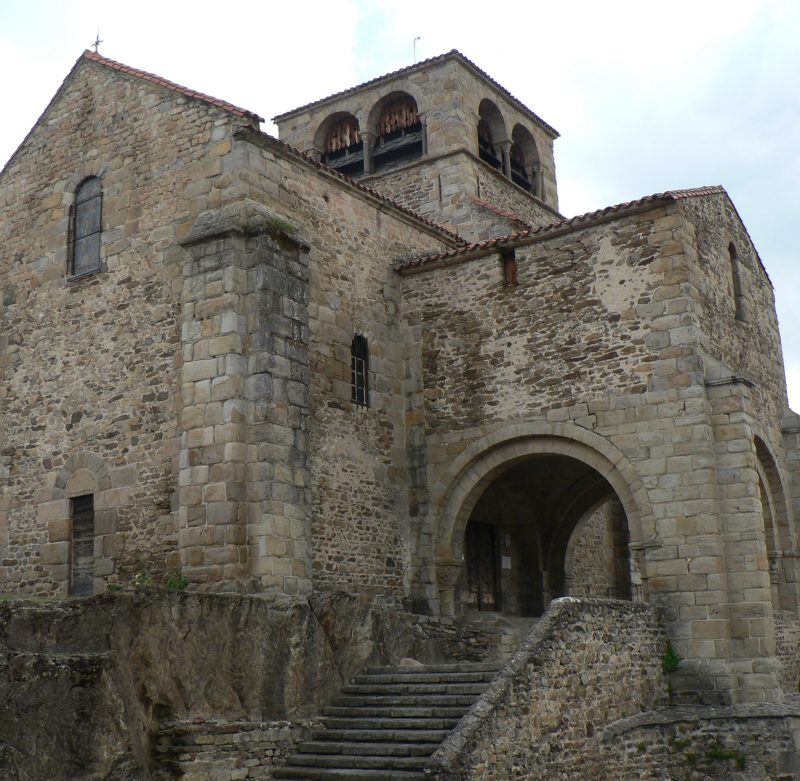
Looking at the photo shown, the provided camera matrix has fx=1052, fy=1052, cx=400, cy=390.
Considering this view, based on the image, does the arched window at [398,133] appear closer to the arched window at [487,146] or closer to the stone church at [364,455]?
the arched window at [487,146]

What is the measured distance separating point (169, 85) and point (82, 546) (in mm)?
6579

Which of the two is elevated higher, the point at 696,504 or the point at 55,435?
the point at 55,435

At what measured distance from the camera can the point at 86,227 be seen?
611 inches

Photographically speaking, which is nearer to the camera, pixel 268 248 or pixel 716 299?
pixel 268 248

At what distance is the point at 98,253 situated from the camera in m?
15.2

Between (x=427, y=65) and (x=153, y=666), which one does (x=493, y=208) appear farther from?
(x=153, y=666)

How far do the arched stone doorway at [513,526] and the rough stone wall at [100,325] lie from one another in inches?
169

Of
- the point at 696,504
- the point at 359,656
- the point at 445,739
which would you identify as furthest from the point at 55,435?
the point at 696,504

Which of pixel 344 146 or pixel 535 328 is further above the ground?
pixel 344 146

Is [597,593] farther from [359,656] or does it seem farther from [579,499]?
[359,656]

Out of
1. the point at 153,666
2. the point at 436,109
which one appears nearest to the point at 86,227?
the point at 153,666

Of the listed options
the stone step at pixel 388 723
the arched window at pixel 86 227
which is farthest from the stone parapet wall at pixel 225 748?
the arched window at pixel 86 227

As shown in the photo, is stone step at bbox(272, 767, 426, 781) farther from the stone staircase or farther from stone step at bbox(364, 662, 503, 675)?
stone step at bbox(364, 662, 503, 675)

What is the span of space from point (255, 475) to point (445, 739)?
4212 millimetres
